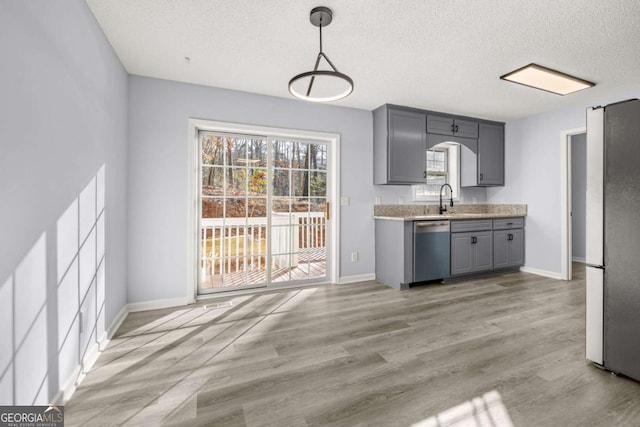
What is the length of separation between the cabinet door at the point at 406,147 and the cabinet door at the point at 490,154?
1.18 meters

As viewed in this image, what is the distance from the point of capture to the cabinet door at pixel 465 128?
446cm

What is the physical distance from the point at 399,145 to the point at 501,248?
2256 millimetres

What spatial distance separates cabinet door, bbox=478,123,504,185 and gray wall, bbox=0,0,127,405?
489cm

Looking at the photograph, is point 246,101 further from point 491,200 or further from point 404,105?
point 491,200

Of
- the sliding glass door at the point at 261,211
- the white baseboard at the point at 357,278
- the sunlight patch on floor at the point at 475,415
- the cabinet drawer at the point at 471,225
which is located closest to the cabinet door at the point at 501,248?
the cabinet drawer at the point at 471,225

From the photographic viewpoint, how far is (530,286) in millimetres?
3836

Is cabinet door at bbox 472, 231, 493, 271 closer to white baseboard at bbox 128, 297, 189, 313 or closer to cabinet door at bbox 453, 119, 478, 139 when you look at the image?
cabinet door at bbox 453, 119, 478, 139

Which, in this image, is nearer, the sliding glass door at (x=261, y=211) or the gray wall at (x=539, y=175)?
the sliding glass door at (x=261, y=211)

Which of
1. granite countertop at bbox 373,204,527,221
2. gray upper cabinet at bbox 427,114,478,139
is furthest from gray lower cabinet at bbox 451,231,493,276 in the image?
gray upper cabinet at bbox 427,114,478,139

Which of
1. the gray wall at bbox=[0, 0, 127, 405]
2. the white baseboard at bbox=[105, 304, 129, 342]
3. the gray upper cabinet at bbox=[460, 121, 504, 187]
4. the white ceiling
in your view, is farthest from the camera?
the gray upper cabinet at bbox=[460, 121, 504, 187]

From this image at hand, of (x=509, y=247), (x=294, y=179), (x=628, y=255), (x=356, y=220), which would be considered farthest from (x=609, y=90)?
(x=294, y=179)

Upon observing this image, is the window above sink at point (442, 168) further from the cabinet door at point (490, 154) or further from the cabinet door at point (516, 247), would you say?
the cabinet door at point (516, 247)

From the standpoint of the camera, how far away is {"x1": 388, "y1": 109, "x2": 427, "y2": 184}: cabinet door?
13.1 ft

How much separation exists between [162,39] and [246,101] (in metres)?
1.15
